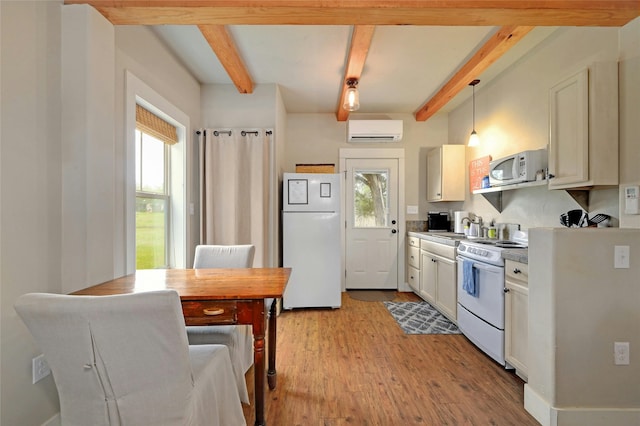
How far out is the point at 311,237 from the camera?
3439 millimetres

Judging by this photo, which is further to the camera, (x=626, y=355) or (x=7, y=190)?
(x=626, y=355)

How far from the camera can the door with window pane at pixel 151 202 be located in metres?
2.42

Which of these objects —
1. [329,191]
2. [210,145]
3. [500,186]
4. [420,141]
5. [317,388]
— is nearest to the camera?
[317,388]

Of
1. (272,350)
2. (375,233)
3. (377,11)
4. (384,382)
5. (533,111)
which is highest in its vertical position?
(377,11)

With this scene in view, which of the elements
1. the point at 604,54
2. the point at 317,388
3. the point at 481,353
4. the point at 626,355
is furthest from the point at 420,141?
the point at 317,388

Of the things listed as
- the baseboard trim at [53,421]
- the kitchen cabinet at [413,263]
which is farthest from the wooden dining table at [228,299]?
the kitchen cabinet at [413,263]

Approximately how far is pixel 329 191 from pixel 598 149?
2313 mm

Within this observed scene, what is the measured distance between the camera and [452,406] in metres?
1.80

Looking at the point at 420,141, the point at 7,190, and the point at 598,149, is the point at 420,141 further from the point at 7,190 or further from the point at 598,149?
the point at 7,190

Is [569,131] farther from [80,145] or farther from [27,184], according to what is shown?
[27,184]

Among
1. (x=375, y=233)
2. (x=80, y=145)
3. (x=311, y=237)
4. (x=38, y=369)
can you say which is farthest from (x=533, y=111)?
(x=38, y=369)

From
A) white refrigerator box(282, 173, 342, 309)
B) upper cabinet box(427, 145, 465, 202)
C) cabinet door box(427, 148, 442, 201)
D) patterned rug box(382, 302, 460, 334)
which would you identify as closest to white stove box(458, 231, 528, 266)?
patterned rug box(382, 302, 460, 334)

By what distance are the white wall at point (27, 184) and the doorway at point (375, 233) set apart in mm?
3272

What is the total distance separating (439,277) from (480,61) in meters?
2.21
